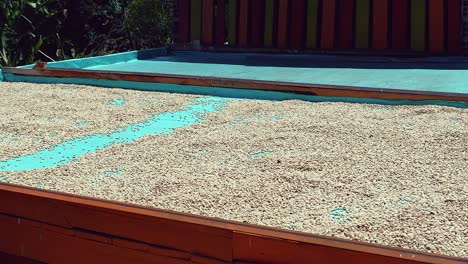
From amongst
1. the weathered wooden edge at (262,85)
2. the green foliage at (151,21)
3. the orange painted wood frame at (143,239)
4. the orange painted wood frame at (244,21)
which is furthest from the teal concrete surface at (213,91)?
the green foliage at (151,21)

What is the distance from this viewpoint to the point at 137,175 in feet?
11.6

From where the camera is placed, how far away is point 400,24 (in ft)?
26.0

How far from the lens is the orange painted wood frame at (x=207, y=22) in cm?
898

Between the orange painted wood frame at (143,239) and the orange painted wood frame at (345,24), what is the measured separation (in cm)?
611

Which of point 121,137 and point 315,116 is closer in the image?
point 121,137

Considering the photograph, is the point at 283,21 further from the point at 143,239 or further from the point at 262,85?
the point at 143,239

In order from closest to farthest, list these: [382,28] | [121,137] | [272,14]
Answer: [121,137], [382,28], [272,14]

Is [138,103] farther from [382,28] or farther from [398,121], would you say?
[382,28]

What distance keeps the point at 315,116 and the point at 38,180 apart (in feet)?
6.78

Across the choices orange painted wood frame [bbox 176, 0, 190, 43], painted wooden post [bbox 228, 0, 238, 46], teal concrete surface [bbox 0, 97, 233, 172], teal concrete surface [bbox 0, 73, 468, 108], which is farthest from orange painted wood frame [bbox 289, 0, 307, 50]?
teal concrete surface [bbox 0, 97, 233, 172]

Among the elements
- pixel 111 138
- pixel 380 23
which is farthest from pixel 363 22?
pixel 111 138

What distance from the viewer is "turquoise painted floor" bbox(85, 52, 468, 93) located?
6.21m

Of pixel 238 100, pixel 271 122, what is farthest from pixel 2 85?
pixel 271 122

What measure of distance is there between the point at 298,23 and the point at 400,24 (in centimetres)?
124
